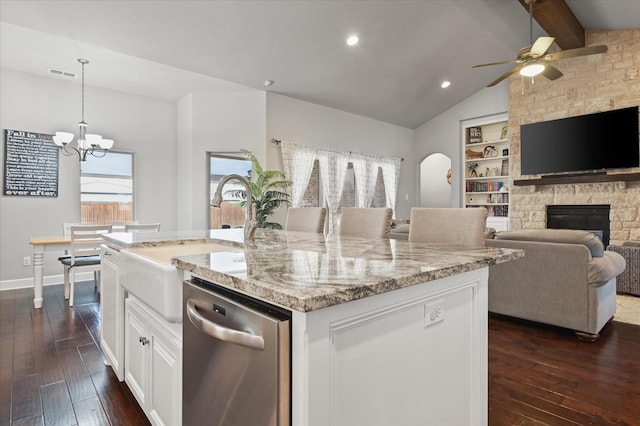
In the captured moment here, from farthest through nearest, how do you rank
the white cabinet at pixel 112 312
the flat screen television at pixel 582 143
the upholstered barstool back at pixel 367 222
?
the flat screen television at pixel 582 143
the upholstered barstool back at pixel 367 222
the white cabinet at pixel 112 312

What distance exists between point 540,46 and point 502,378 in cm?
323

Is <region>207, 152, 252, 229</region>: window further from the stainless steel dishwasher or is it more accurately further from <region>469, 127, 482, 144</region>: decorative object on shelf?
<region>469, 127, 482, 144</region>: decorative object on shelf

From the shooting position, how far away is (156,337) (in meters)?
1.45

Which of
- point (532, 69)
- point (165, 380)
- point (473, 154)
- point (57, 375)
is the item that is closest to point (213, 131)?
point (57, 375)

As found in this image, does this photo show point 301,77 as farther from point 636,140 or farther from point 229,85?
point 636,140

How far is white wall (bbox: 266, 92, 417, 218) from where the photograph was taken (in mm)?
5914

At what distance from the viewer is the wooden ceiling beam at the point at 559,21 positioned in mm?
4434

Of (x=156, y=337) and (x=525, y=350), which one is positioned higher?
(x=156, y=337)

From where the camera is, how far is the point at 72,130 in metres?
5.06

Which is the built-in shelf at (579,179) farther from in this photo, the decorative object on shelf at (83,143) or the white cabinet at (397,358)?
the decorative object on shelf at (83,143)

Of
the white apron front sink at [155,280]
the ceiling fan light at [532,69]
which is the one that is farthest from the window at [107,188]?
the ceiling fan light at [532,69]

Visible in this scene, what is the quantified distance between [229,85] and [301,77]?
3.70 ft

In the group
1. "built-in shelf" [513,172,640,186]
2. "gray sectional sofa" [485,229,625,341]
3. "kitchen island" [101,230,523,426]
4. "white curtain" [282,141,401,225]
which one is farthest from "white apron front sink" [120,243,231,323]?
"built-in shelf" [513,172,640,186]

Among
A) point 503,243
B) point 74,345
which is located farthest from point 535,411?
point 74,345
